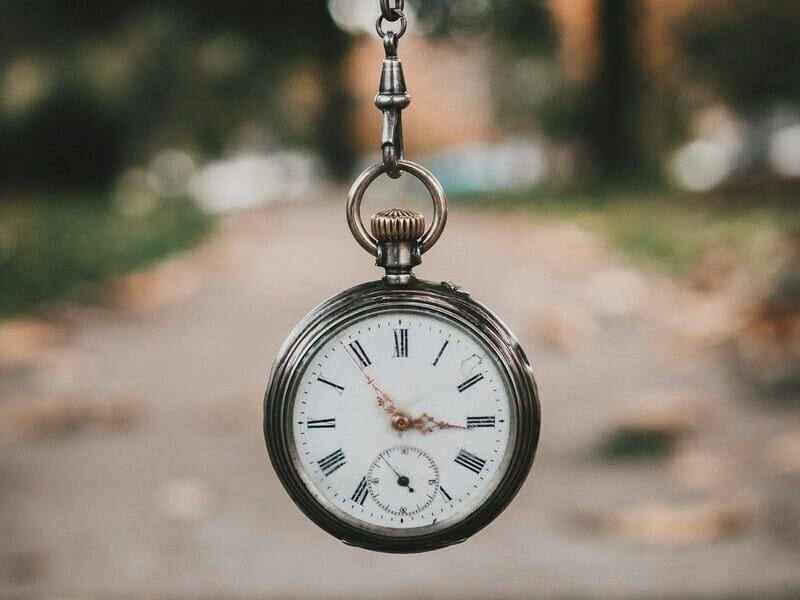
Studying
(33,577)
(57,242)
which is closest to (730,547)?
(33,577)

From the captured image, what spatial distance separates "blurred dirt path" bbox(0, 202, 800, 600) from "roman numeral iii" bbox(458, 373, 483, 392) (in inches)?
156

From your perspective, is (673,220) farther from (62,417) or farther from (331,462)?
(331,462)

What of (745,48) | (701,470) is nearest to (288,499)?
(701,470)

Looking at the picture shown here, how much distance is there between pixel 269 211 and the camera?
2178cm

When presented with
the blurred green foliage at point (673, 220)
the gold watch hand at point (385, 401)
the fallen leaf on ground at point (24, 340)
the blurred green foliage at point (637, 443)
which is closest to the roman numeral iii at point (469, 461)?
the gold watch hand at point (385, 401)

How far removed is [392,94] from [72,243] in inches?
466

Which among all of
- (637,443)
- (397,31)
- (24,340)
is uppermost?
(24,340)

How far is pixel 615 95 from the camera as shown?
727 inches

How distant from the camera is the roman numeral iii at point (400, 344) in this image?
5.72 ft

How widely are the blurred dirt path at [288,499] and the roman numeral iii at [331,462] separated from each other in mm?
3908

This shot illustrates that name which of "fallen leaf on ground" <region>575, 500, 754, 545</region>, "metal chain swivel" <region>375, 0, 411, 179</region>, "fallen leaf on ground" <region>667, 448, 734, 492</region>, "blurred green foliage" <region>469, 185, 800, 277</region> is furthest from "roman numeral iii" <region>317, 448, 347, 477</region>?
"blurred green foliage" <region>469, 185, 800, 277</region>

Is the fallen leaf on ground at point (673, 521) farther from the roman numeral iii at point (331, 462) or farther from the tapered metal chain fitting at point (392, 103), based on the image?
the tapered metal chain fitting at point (392, 103)

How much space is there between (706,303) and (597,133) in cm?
925

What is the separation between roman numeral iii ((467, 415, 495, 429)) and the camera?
5.72 feet
